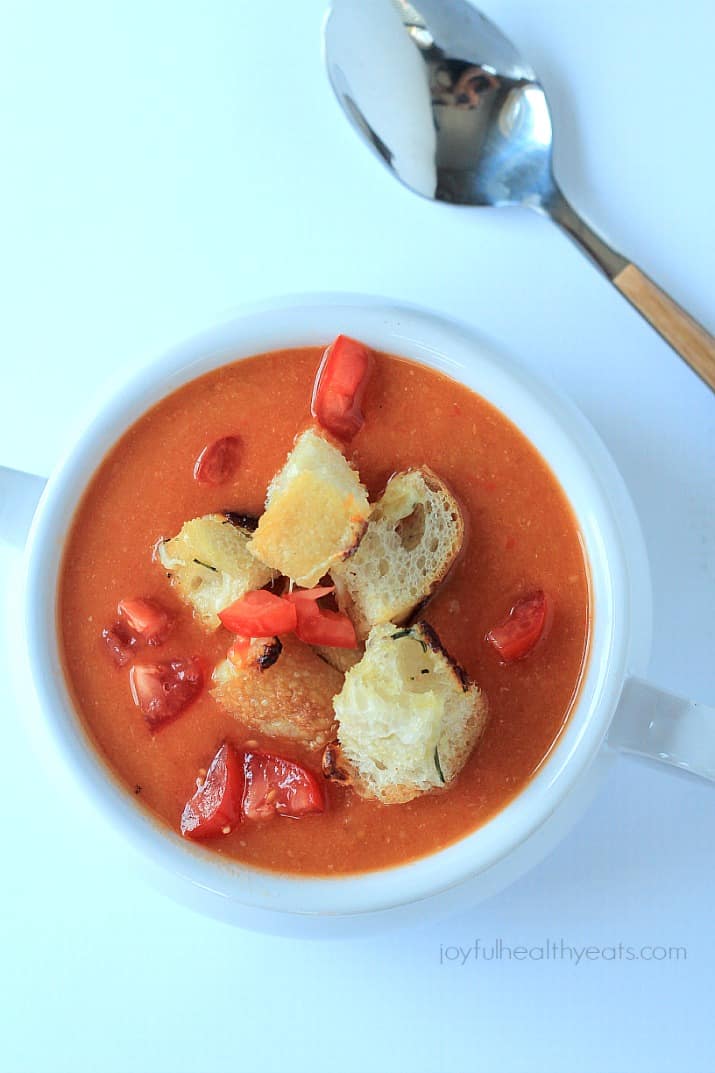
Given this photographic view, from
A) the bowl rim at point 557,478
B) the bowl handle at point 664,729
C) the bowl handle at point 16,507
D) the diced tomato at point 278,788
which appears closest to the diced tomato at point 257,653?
the diced tomato at point 278,788

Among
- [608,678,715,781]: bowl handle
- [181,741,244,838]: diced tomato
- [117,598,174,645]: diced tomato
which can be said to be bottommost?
[181,741,244,838]: diced tomato

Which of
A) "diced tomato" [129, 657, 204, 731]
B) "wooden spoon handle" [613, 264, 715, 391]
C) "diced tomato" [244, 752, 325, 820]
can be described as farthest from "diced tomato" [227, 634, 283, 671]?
"wooden spoon handle" [613, 264, 715, 391]

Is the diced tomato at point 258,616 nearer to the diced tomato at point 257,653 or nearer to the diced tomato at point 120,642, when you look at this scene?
the diced tomato at point 257,653

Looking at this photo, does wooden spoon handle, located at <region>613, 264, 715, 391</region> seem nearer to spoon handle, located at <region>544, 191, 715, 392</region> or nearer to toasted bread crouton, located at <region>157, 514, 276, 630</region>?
spoon handle, located at <region>544, 191, 715, 392</region>

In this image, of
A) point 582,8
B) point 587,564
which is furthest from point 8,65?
point 587,564

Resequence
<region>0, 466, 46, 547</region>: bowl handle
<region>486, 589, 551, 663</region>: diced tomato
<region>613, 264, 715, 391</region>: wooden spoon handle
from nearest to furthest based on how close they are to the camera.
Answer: <region>486, 589, 551, 663</region>: diced tomato, <region>0, 466, 46, 547</region>: bowl handle, <region>613, 264, 715, 391</region>: wooden spoon handle

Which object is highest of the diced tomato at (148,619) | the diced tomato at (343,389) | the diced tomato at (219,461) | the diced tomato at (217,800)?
the diced tomato at (343,389)

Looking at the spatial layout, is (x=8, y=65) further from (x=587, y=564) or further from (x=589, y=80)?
(x=587, y=564)

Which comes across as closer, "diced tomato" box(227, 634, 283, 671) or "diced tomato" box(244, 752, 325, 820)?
"diced tomato" box(227, 634, 283, 671)
